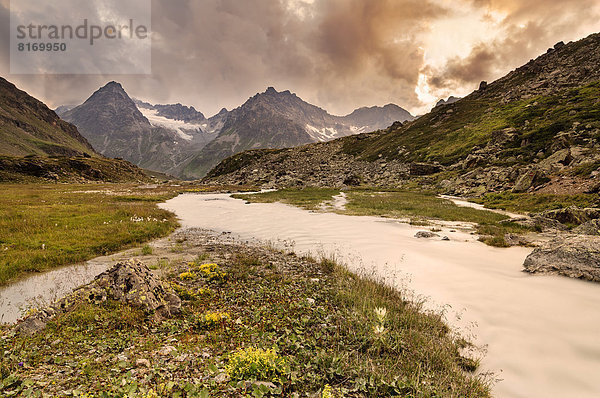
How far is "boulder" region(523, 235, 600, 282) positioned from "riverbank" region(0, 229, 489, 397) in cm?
668

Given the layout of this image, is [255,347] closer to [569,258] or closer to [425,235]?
[569,258]

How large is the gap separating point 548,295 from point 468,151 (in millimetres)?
77555

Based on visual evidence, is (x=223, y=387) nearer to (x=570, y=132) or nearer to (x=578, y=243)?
(x=578, y=243)

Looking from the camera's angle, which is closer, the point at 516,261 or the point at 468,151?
the point at 516,261

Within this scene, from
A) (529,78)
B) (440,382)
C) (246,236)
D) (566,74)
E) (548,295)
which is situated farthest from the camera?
(529,78)

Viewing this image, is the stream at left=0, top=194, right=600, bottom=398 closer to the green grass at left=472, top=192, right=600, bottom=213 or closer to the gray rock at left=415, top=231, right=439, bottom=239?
the gray rock at left=415, top=231, right=439, bottom=239

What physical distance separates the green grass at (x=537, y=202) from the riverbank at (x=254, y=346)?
27.8m

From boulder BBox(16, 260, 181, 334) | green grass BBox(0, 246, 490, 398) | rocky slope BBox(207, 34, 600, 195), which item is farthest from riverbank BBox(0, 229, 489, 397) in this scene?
rocky slope BBox(207, 34, 600, 195)

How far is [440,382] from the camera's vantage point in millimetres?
4527

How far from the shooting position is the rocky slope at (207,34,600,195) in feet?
132

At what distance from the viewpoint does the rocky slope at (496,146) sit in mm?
40150

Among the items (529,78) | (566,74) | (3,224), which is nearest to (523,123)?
(566,74)

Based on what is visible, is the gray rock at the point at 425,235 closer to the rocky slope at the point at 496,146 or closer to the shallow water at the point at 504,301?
the shallow water at the point at 504,301

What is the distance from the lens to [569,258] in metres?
9.70
